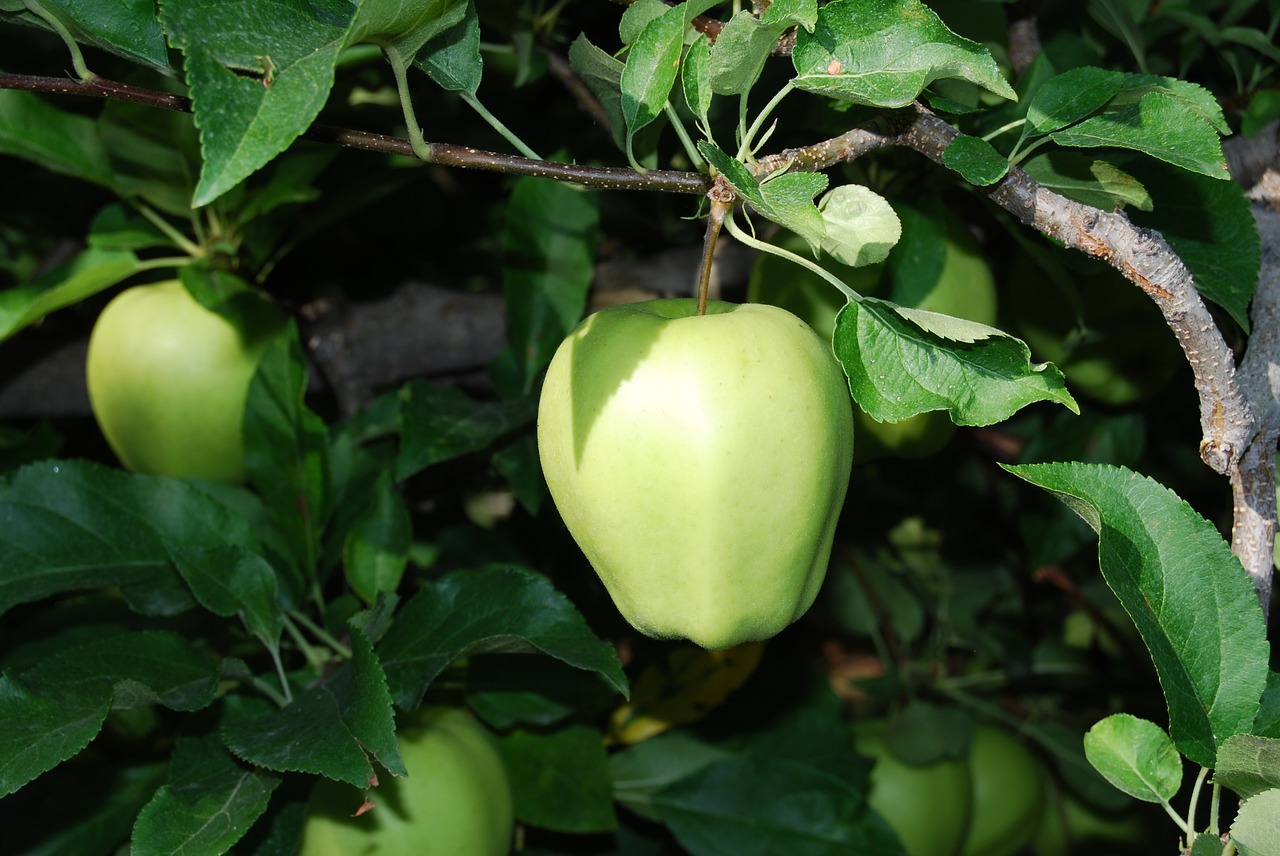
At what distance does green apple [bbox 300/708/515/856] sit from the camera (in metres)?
0.67

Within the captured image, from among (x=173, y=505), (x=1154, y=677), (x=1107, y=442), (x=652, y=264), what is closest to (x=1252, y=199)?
(x=1107, y=442)

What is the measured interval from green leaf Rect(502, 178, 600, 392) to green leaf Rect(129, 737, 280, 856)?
38cm

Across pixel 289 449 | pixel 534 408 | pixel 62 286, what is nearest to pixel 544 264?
pixel 534 408

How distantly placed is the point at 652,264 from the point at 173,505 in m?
0.47

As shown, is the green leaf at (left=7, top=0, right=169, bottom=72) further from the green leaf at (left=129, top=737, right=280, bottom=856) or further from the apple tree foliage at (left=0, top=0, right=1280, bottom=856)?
the green leaf at (left=129, top=737, right=280, bottom=856)

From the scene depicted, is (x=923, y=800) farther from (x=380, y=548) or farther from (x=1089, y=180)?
(x=1089, y=180)

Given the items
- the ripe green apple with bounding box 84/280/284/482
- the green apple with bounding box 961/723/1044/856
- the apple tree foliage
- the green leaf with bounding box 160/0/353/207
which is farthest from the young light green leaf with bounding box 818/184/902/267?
the green apple with bounding box 961/723/1044/856

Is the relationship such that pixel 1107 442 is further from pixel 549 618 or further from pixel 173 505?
pixel 173 505

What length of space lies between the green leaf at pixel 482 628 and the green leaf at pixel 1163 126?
379mm

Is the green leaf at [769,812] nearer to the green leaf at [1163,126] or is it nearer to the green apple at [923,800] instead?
the green apple at [923,800]

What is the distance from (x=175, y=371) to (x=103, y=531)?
0.16 m

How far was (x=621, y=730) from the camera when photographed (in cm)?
103

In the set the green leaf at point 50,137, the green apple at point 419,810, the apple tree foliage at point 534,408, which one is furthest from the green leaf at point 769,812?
the green leaf at point 50,137

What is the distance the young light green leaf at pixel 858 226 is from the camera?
0.48 meters
